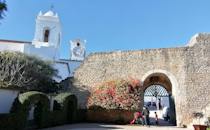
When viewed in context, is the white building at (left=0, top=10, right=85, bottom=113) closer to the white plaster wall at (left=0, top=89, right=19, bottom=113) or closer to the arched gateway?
the arched gateway

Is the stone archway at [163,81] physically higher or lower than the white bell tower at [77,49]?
lower

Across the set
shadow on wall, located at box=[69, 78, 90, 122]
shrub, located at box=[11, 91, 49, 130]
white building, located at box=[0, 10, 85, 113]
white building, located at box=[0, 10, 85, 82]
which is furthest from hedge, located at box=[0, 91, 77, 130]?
white building, located at box=[0, 10, 85, 82]

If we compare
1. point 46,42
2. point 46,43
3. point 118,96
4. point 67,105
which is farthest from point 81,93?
point 46,42

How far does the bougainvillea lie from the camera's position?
16500 millimetres

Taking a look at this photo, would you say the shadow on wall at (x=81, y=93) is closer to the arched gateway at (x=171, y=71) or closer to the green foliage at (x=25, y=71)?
the arched gateway at (x=171, y=71)

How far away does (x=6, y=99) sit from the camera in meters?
11.8

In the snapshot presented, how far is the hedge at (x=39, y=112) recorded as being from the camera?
10540mm

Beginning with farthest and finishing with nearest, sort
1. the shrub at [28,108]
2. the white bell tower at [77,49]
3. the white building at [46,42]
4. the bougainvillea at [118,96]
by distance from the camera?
the white bell tower at [77,49], the white building at [46,42], the bougainvillea at [118,96], the shrub at [28,108]

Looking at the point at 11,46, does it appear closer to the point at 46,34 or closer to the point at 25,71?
the point at 46,34

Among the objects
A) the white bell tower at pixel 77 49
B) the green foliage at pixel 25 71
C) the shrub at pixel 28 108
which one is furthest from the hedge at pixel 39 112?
the white bell tower at pixel 77 49

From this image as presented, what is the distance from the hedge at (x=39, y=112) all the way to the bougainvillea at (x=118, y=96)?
1.53 meters

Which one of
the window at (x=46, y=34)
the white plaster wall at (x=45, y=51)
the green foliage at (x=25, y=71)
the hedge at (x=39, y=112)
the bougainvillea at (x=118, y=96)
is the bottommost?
the hedge at (x=39, y=112)

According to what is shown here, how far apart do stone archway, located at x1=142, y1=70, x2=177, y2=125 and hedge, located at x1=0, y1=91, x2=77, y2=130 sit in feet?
17.6

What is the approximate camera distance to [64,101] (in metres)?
15.4
